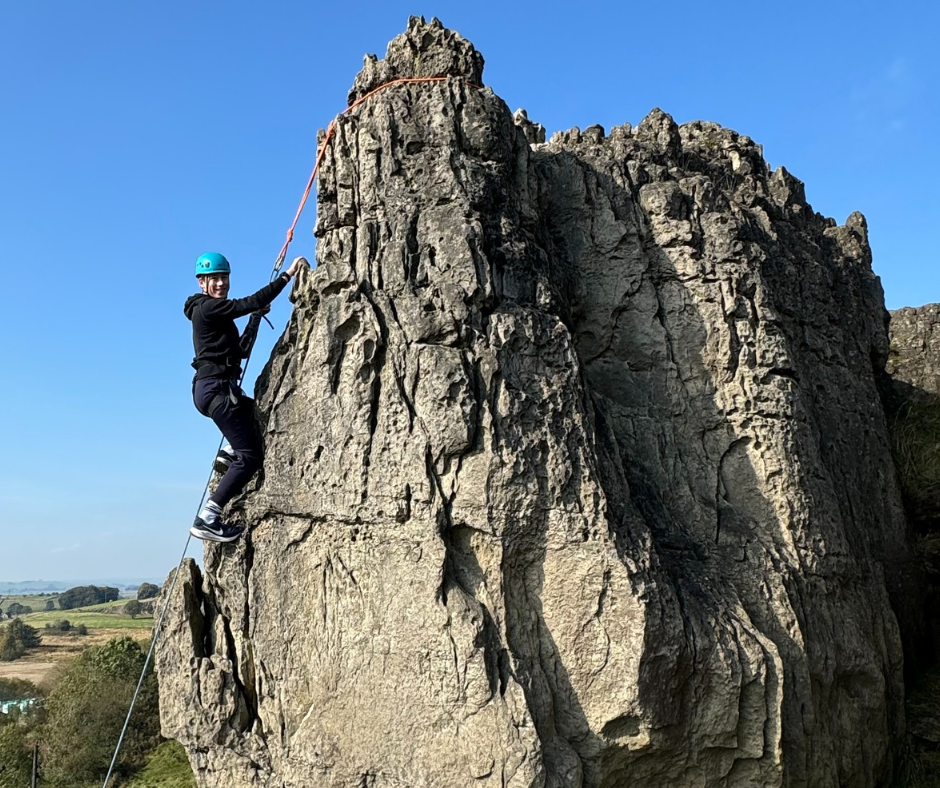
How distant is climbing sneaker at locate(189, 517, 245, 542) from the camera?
25.6 ft

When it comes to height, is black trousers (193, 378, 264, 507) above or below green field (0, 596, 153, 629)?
above

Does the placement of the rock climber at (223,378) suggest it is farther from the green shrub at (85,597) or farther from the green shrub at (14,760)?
the green shrub at (85,597)

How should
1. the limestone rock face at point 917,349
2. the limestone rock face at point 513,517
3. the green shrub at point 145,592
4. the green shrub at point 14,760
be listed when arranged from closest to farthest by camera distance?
the limestone rock face at point 513,517
the limestone rock face at point 917,349
the green shrub at point 14,760
the green shrub at point 145,592

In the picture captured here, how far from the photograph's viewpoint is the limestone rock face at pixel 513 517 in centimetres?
701

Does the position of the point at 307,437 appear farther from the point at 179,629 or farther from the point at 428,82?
the point at 428,82

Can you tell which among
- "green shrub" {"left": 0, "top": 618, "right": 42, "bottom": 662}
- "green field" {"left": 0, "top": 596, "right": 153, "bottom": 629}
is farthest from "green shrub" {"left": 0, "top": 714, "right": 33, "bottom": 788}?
"green field" {"left": 0, "top": 596, "right": 153, "bottom": 629}

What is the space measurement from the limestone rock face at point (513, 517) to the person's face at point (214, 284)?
2.80 feet

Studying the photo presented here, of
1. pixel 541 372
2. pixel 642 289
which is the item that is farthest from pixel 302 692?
pixel 642 289

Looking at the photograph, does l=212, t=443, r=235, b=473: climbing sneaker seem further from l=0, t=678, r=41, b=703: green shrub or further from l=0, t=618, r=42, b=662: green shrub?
l=0, t=618, r=42, b=662: green shrub

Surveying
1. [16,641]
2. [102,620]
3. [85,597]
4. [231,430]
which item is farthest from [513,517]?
[85,597]

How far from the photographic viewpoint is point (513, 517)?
281 inches

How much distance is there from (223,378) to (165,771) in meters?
10.6

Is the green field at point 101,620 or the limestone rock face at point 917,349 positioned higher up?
the limestone rock face at point 917,349

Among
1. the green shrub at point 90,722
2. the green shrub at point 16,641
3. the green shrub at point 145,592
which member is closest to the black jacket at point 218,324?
the green shrub at point 90,722
